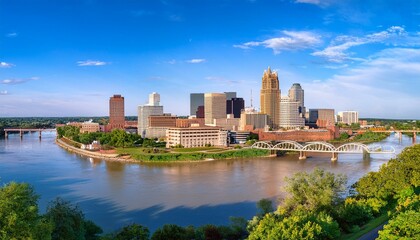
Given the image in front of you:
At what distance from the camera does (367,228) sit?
13.5 metres

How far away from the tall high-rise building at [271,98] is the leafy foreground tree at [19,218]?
83935 millimetres

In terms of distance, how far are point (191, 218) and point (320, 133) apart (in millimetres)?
59417

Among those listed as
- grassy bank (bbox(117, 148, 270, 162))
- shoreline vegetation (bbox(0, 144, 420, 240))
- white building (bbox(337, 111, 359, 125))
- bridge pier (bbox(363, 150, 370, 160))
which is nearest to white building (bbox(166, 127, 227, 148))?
grassy bank (bbox(117, 148, 270, 162))

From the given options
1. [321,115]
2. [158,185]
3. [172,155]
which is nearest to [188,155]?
[172,155]

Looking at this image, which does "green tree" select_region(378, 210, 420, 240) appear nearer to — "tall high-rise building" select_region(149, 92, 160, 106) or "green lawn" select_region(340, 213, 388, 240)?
"green lawn" select_region(340, 213, 388, 240)

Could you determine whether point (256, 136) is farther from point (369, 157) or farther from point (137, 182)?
point (137, 182)

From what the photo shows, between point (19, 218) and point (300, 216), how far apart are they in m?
7.67

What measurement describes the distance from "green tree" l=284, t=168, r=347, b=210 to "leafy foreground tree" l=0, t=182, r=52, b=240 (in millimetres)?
9614

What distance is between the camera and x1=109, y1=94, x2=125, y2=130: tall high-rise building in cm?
9356

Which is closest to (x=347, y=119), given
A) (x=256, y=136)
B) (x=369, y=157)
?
(x=256, y=136)

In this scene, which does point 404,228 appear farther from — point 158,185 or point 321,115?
point 321,115

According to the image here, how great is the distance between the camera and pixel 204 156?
44719 mm

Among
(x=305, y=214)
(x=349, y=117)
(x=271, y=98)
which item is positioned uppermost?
(x=271, y=98)

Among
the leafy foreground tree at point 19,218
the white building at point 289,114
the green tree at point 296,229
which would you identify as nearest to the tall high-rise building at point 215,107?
the white building at point 289,114
